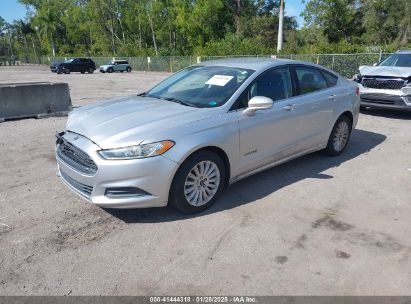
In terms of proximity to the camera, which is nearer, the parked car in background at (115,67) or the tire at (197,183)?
the tire at (197,183)

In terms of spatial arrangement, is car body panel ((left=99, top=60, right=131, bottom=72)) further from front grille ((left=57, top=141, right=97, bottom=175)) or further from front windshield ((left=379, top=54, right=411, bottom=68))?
front grille ((left=57, top=141, right=97, bottom=175))

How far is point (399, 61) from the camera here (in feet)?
32.2

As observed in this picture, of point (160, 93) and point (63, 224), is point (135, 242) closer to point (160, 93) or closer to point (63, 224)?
point (63, 224)

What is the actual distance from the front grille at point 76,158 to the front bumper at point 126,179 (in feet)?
0.16

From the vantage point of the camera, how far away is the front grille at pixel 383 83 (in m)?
8.72

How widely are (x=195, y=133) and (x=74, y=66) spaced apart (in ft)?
130

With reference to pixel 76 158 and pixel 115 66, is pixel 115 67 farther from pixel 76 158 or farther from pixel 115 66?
pixel 76 158

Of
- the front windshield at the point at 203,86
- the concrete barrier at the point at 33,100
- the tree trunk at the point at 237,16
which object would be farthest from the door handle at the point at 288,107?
the tree trunk at the point at 237,16

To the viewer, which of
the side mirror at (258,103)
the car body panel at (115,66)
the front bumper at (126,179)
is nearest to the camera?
the front bumper at (126,179)

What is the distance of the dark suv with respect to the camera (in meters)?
39.1

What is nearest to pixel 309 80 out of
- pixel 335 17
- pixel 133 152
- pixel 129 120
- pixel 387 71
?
pixel 129 120

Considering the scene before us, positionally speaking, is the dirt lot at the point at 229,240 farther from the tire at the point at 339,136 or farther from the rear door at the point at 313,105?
the tire at the point at 339,136

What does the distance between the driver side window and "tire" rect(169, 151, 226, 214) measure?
30.3 inches

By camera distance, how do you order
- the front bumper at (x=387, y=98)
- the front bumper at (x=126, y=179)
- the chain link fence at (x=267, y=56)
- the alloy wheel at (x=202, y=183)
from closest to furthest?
the front bumper at (x=126, y=179) < the alloy wheel at (x=202, y=183) < the front bumper at (x=387, y=98) < the chain link fence at (x=267, y=56)
